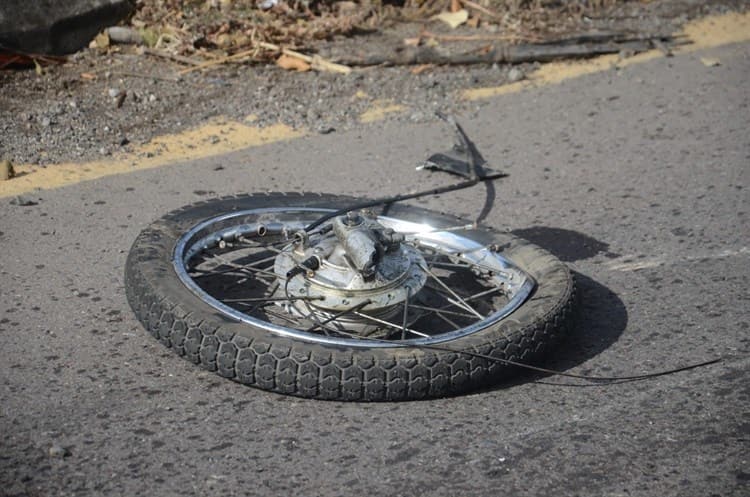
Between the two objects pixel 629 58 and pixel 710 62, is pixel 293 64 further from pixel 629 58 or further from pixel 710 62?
pixel 710 62

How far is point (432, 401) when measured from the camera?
4.08 meters

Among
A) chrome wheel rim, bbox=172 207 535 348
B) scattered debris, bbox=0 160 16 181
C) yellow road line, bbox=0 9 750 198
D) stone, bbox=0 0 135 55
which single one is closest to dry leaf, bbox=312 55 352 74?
yellow road line, bbox=0 9 750 198

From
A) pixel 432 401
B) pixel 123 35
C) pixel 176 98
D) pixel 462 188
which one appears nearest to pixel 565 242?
pixel 462 188

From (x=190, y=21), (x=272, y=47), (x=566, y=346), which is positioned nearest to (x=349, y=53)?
(x=272, y=47)

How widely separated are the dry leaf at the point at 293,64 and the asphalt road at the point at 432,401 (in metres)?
1.25

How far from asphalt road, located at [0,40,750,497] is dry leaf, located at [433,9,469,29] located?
2.55 meters

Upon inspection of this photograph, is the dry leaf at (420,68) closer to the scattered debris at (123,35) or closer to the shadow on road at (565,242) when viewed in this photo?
the scattered debris at (123,35)

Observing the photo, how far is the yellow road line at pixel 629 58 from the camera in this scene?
8305 millimetres

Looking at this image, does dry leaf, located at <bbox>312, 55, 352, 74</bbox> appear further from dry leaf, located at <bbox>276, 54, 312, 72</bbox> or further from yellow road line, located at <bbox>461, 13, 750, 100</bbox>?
yellow road line, located at <bbox>461, 13, 750, 100</bbox>

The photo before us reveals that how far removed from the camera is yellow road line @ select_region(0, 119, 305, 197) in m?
6.28

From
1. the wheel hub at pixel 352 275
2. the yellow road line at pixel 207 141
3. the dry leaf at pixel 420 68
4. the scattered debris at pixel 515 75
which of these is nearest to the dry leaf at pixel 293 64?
the yellow road line at pixel 207 141

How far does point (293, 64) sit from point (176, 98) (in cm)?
113

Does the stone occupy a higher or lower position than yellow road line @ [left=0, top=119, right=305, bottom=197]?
higher

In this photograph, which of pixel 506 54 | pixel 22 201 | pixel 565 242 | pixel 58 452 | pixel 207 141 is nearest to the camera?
pixel 58 452
